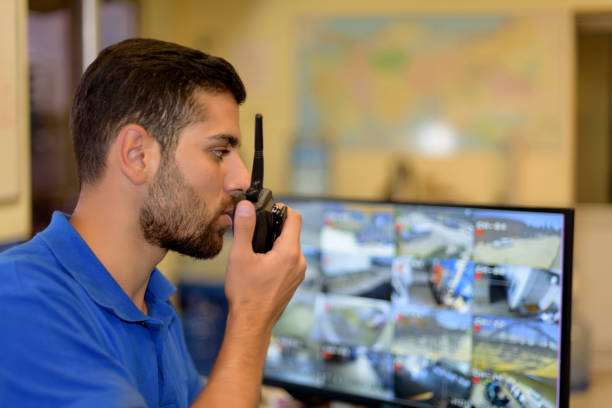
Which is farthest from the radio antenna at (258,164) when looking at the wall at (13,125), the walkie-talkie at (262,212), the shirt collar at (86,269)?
the wall at (13,125)

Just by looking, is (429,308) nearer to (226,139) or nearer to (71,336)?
(226,139)

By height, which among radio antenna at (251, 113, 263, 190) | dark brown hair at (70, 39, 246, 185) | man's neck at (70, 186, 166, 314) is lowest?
man's neck at (70, 186, 166, 314)

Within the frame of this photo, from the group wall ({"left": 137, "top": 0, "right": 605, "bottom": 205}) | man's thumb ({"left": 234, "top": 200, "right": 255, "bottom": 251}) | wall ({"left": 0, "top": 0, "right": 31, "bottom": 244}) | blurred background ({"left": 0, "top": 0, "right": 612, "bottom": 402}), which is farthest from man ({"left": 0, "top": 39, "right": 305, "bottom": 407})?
wall ({"left": 137, "top": 0, "right": 605, "bottom": 205})

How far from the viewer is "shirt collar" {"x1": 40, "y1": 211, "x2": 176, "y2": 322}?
0.84m

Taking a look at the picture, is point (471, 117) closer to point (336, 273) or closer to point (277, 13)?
point (277, 13)

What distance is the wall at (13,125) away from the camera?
79.5 inches

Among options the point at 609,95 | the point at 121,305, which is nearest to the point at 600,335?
the point at 121,305

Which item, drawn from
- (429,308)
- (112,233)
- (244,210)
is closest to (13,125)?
(112,233)

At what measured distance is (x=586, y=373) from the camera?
1.32m

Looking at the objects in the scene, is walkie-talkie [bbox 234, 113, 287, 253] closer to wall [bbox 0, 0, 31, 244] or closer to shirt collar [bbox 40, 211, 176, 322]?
shirt collar [bbox 40, 211, 176, 322]

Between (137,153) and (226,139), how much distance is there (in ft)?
0.45

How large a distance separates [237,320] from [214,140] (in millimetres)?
273

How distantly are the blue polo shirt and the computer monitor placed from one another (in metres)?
0.31

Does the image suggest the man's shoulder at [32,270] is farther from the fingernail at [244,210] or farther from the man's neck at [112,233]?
the fingernail at [244,210]
